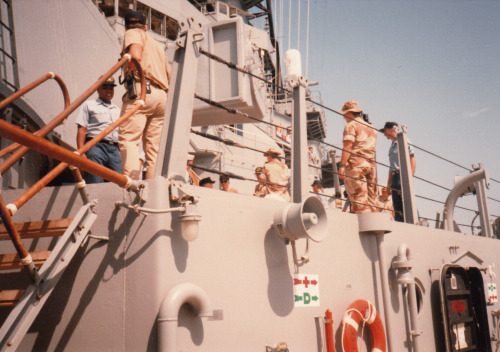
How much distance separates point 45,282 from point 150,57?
5.36 ft

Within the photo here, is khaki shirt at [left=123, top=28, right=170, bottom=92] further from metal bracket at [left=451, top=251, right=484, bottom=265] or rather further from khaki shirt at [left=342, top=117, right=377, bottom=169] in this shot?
metal bracket at [left=451, top=251, right=484, bottom=265]

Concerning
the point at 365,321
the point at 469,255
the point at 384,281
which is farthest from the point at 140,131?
the point at 469,255

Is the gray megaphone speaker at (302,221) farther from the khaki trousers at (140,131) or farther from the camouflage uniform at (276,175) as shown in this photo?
the camouflage uniform at (276,175)

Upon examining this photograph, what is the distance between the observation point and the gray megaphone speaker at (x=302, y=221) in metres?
2.31

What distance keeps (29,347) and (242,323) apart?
99 cm

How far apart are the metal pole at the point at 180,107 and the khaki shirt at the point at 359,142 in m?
2.32

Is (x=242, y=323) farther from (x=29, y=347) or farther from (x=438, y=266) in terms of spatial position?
(x=438, y=266)

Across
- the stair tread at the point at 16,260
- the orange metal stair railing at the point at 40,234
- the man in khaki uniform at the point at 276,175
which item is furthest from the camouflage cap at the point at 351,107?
the stair tread at the point at 16,260

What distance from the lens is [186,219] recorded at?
6.29 feet

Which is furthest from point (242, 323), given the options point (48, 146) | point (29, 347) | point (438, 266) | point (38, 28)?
point (38, 28)

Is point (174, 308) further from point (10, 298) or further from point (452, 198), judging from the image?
point (452, 198)

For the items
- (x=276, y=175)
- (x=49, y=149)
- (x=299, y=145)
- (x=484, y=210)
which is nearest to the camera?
(x=49, y=149)

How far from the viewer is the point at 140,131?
2.64 m

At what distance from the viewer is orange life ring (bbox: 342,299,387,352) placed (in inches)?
101
